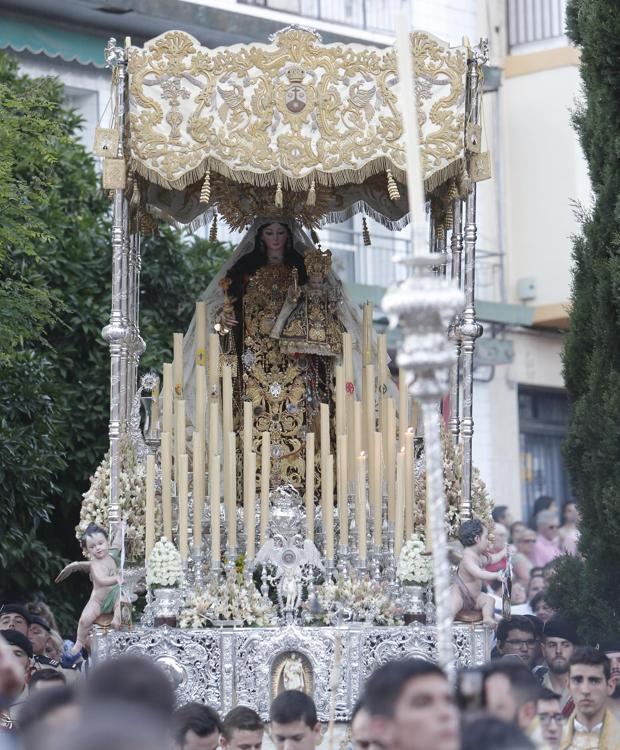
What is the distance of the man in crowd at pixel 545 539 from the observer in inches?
596

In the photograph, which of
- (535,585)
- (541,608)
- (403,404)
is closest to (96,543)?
(403,404)

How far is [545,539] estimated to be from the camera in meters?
15.5

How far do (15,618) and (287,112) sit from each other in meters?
3.12

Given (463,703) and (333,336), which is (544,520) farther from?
(463,703)

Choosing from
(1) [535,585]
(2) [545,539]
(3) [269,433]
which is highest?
(3) [269,433]

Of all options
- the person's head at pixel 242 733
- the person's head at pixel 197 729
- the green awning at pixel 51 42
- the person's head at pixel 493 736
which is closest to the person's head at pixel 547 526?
the green awning at pixel 51 42

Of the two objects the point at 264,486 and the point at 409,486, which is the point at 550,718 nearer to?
the point at 409,486

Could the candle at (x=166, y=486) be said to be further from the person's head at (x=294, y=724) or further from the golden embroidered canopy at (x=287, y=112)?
the person's head at (x=294, y=724)

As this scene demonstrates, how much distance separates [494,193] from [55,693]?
15.4 meters

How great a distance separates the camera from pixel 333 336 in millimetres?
11125

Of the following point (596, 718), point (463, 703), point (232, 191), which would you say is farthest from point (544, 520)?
point (463, 703)

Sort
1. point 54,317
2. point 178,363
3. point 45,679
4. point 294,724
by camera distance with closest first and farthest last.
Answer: point 294,724, point 45,679, point 178,363, point 54,317

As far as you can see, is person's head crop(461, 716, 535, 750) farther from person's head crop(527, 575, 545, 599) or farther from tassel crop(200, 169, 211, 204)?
person's head crop(527, 575, 545, 599)

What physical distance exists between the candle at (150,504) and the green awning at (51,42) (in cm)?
723
